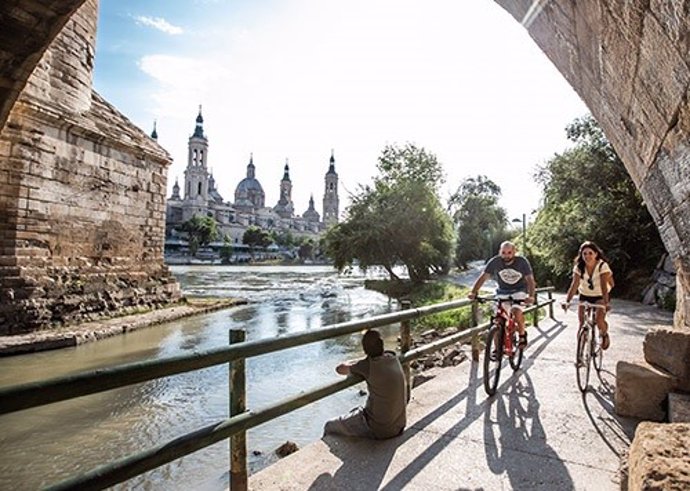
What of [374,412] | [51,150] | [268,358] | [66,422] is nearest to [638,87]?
[374,412]

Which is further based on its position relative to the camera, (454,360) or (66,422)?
(454,360)

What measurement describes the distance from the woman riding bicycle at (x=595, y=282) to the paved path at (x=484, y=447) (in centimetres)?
76

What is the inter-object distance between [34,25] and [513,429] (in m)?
5.87

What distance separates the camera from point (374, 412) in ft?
11.1

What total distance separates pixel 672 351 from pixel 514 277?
1.89 meters

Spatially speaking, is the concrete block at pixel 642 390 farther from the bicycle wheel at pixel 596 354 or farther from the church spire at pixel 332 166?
the church spire at pixel 332 166

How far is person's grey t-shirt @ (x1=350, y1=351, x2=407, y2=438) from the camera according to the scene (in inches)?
131

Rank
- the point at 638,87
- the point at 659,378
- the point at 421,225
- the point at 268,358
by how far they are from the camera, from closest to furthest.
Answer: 1. the point at 638,87
2. the point at 659,378
3. the point at 268,358
4. the point at 421,225

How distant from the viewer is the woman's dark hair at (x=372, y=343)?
11.2 feet

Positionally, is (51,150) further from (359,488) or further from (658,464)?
(658,464)

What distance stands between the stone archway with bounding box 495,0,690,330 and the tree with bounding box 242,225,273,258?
9904 cm

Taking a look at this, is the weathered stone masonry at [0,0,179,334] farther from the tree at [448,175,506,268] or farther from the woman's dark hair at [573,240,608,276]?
the tree at [448,175,506,268]

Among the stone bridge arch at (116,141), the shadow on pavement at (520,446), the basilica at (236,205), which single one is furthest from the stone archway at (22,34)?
the basilica at (236,205)

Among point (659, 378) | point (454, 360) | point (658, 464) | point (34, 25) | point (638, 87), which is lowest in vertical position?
point (454, 360)
